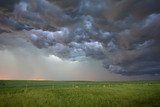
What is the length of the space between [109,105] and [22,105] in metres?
9.18

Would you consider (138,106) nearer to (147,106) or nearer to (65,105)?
(147,106)

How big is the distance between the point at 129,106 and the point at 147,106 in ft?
6.11

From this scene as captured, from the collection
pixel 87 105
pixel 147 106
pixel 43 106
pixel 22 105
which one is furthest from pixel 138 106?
pixel 22 105

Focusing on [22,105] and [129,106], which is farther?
[129,106]

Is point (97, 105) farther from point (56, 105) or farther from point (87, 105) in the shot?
point (56, 105)

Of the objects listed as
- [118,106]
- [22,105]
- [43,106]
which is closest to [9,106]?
[22,105]

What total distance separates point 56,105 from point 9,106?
4.80 m

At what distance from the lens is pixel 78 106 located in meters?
22.9

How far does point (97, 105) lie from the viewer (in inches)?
923

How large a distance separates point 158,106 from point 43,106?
39.6ft

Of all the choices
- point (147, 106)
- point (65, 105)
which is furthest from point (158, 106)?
point (65, 105)

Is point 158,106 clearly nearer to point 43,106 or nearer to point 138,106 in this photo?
point 138,106

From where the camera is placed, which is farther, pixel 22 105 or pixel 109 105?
pixel 109 105

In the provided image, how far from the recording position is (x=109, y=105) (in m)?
23.5
